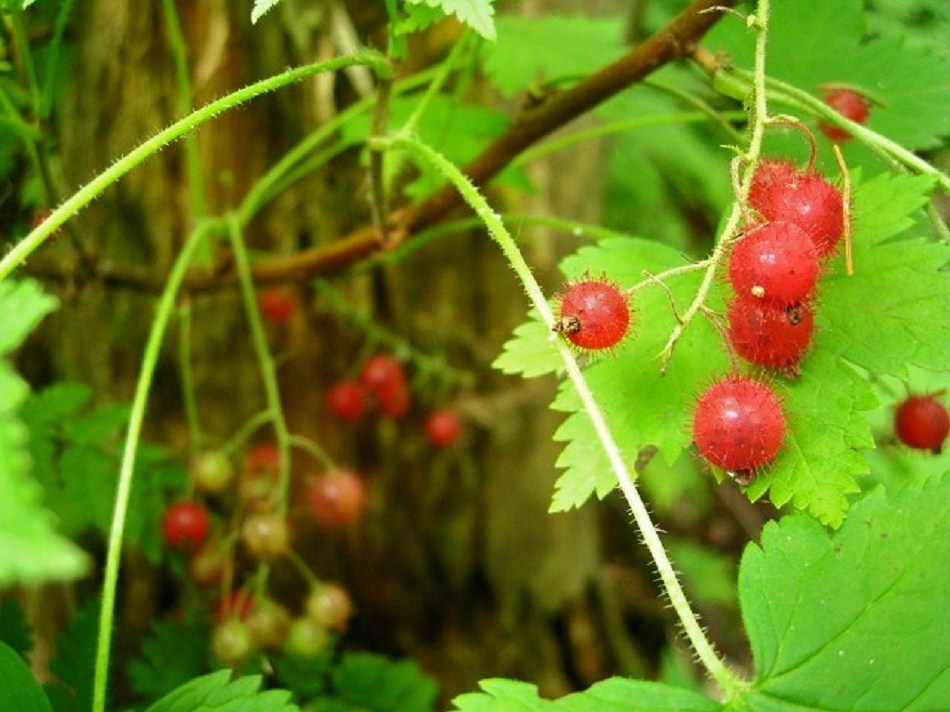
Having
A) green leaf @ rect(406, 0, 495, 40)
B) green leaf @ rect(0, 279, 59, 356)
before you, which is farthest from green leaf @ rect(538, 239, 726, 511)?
green leaf @ rect(0, 279, 59, 356)

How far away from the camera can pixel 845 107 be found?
1.46 meters

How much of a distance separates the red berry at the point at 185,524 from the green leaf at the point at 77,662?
268mm

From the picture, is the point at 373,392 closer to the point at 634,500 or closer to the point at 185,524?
the point at 185,524

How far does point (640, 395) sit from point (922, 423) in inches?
17.3

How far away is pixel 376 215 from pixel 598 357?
61cm

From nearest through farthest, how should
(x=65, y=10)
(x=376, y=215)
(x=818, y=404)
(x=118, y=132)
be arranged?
(x=818, y=404) < (x=65, y=10) < (x=376, y=215) < (x=118, y=132)

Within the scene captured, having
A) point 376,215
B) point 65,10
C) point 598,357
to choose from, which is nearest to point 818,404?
point 598,357

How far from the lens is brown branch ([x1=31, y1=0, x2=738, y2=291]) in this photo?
1367 millimetres

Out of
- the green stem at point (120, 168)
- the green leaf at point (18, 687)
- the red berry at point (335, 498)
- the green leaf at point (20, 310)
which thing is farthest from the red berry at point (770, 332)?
the red berry at point (335, 498)

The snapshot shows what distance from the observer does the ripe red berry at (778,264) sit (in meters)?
1.01

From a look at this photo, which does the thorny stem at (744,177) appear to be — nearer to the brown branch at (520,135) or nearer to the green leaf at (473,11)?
the brown branch at (520,135)

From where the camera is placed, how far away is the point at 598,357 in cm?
124

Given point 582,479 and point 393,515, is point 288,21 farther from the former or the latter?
point 582,479

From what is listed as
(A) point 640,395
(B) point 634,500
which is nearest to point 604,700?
(B) point 634,500
